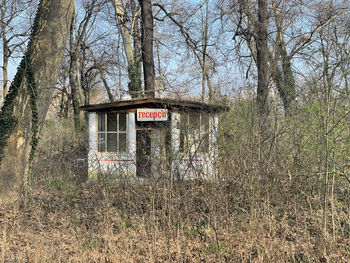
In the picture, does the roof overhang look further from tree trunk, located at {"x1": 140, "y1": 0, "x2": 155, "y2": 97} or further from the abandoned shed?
tree trunk, located at {"x1": 140, "y1": 0, "x2": 155, "y2": 97}

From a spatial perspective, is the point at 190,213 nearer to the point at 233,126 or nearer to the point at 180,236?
the point at 180,236

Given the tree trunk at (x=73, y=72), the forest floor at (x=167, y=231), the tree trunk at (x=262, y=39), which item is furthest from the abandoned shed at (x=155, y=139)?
the tree trunk at (x=73, y=72)

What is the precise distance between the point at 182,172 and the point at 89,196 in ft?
7.88

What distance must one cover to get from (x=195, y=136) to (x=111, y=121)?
6.13 meters

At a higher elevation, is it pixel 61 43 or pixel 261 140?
pixel 61 43

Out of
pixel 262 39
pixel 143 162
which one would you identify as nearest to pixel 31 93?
pixel 143 162

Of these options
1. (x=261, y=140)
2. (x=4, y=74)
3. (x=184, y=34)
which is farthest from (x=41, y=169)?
(x=4, y=74)

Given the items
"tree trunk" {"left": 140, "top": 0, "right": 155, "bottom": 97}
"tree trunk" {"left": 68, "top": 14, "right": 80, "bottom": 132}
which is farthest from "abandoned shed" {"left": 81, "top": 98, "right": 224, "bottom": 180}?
"tree trunk" {"left": 68, "top": 14, "right": 80, "bottom": 132}

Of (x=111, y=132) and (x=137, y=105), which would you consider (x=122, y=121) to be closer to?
(x=111, y=132)

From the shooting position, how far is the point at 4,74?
2461 cm

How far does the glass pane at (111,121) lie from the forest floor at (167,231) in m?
5.46

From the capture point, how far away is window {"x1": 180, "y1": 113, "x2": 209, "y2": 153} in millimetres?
7055

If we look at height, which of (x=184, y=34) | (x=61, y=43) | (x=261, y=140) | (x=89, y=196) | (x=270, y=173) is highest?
(x=184, y=34)

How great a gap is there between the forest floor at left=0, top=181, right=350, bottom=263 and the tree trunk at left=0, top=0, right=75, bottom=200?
1.00 meters
